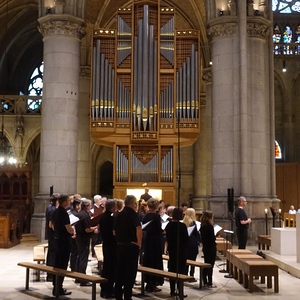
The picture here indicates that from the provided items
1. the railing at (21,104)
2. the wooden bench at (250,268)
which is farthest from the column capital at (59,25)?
the wooden bench at (250,268)

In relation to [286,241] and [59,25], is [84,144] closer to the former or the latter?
[59,25]

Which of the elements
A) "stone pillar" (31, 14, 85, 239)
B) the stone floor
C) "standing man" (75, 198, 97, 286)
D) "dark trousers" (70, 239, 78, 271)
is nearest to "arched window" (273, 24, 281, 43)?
"stone pillar" (31, 14, 85, 239)

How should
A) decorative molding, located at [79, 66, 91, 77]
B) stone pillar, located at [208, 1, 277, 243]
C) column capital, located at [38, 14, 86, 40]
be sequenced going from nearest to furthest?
stone pillar, located at [208, 1, 277, 243] < column capital, located at [38, 14, 86, 40] < decorative molding, located at [79, 66, 91, 77]

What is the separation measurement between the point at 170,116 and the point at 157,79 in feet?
4.34

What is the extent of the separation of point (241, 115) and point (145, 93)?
322 cm

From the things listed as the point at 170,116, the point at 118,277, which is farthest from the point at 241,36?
the point at 118,277

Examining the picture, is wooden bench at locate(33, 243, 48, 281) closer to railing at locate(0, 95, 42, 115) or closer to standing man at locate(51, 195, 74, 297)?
standing man at locate(51, 195, 74, 297)

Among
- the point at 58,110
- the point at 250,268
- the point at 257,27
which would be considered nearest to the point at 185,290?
the point at 250,268

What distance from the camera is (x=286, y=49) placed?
32.7 m

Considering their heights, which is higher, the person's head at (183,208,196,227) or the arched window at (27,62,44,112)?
the arched window at (27,62,44,112)

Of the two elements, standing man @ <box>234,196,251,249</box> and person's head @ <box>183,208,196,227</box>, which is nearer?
person's head @ <box>183,208,196,227</box>

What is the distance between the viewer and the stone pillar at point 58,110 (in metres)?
17.0

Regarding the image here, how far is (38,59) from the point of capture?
109ft

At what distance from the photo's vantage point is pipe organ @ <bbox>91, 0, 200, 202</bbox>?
17312mm
